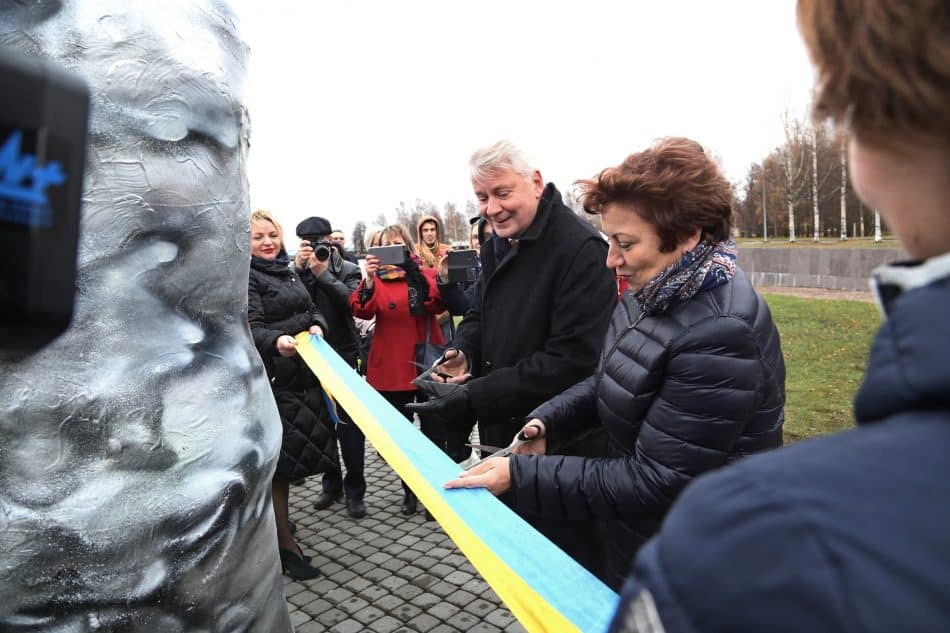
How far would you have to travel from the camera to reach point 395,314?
17.1ft

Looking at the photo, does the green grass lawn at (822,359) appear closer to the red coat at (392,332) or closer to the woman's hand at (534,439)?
the red coat at (392,332)

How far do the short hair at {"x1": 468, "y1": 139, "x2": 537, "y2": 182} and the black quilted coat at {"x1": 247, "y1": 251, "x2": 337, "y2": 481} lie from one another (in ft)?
6.46

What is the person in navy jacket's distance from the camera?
1.79ft

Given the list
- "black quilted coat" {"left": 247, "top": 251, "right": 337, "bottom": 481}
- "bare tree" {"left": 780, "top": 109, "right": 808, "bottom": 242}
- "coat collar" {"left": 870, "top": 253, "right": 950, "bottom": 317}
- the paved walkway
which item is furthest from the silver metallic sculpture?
"bare tree" {"left": 780, "top": 109, "right": 808, "bottom": 242}

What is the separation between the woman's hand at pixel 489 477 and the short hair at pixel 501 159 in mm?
1345

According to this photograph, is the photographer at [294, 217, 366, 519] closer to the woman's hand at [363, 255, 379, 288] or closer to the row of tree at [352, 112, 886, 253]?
the woman's hand at [363, 255, 379, 288]

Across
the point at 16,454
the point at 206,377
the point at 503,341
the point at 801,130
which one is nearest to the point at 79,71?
the point at 206,377

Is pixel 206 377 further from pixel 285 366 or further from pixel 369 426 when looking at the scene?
pixel 285 366

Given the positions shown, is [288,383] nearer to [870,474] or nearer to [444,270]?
[444,270]

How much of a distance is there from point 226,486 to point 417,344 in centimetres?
368

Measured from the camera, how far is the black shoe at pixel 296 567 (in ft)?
13.9

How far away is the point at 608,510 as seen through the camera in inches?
75.1

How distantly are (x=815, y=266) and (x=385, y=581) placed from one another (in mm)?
21390

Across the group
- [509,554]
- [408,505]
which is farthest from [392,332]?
[509,554]
